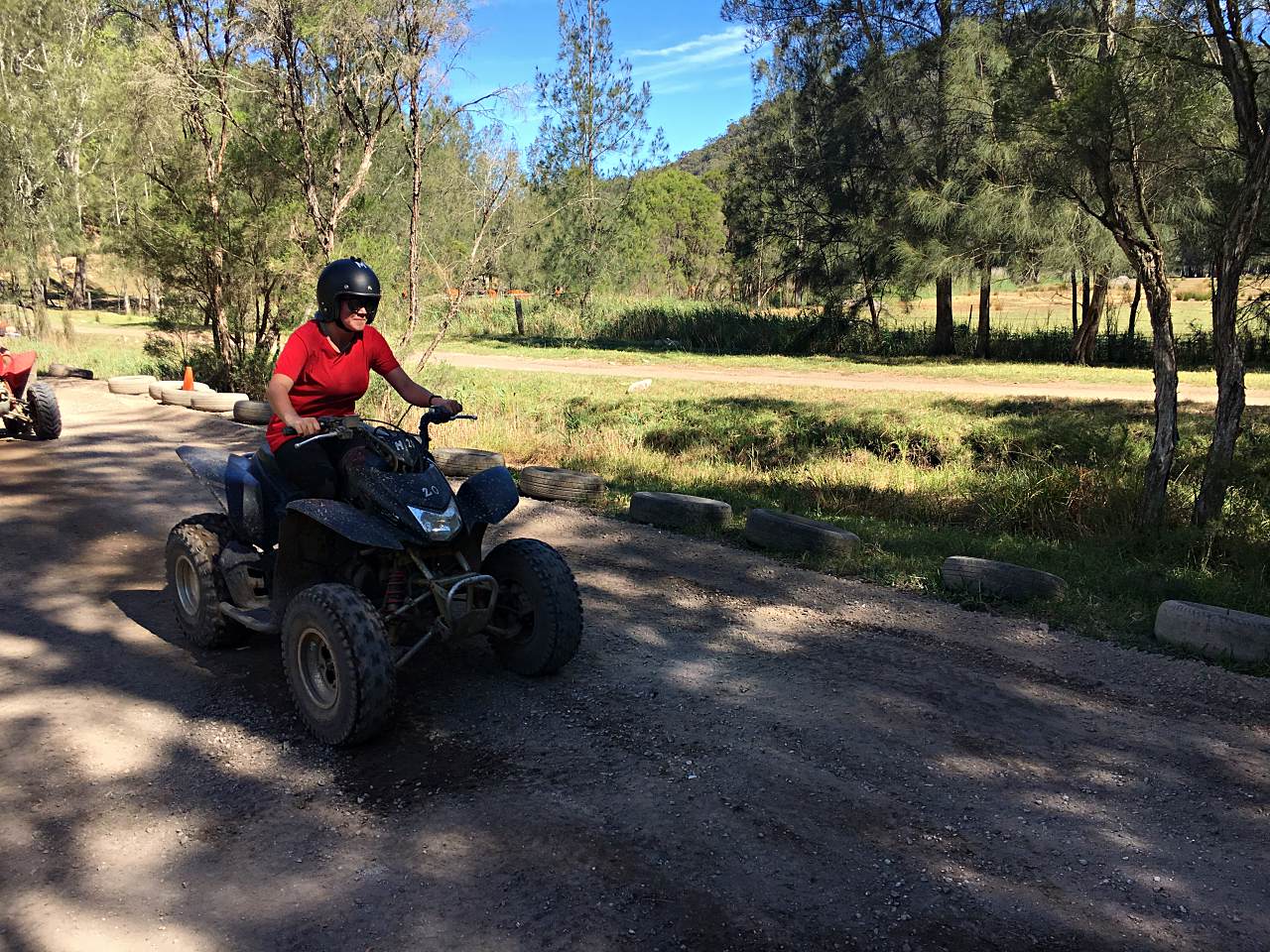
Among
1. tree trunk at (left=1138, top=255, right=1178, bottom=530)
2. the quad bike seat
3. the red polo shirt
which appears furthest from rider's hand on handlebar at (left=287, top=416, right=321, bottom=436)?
the quad bike seat

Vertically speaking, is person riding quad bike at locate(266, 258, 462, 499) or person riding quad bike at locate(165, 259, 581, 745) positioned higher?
person riding quad bike at locate(266, 258, 462, 499)

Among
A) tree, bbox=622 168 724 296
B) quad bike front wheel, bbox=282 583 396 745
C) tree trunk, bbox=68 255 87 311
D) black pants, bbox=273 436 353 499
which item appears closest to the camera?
quad bike front wheel, bbox=282 583 396 745

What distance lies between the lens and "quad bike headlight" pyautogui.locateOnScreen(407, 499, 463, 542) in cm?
434

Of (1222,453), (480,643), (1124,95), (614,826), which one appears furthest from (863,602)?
(1124,95)

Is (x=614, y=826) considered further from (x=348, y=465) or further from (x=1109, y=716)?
(x=1109, y=716)

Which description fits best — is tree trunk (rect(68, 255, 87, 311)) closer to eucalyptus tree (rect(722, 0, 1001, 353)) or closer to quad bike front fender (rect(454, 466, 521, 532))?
eucalyptus tree (rect(722, 0, 1001, 353))

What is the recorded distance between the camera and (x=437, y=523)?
439cm

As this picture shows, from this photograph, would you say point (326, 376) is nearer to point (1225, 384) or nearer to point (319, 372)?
point (319, 372)

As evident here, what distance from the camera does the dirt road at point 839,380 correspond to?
1722cm

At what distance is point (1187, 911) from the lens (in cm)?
320

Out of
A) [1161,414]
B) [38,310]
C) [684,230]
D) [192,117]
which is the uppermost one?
[684,230]

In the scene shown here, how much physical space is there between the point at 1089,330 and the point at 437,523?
22825 mm

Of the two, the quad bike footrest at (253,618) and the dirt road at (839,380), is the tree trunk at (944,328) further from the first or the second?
the quad bike footrest at (253,618)

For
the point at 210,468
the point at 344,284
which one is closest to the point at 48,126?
the point at 210,468
